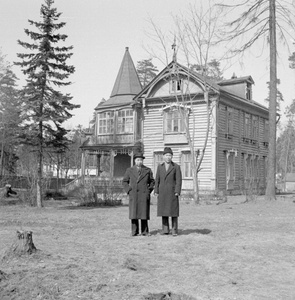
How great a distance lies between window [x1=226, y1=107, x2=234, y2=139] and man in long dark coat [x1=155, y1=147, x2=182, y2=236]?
19.9m

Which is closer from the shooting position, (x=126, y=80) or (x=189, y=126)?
(x=189, y=126)

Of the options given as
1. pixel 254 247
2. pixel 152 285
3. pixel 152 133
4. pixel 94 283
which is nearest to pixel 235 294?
pixel 152 285

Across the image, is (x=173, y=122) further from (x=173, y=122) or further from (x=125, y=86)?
(x=125, y=86)

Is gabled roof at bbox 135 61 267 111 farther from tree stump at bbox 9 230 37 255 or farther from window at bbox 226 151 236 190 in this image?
tree stump at bbox 9 230 37 255

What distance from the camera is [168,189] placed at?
9.59 m

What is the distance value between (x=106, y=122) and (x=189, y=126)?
7047 mm

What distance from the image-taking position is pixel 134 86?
34.2m

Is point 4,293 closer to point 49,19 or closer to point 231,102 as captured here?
point 49,19

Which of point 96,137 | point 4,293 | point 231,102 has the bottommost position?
point 4,293

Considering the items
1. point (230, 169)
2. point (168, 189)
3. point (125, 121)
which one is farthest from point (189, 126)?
point (168, 189)

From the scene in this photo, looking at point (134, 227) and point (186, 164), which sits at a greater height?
A: point (186, 164)

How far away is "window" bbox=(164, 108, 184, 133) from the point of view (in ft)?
95.3

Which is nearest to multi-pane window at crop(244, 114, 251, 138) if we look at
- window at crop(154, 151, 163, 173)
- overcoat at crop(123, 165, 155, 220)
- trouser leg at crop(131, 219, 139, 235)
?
window at crop(154, 151, 163, 173)

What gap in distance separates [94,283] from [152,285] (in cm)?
72
